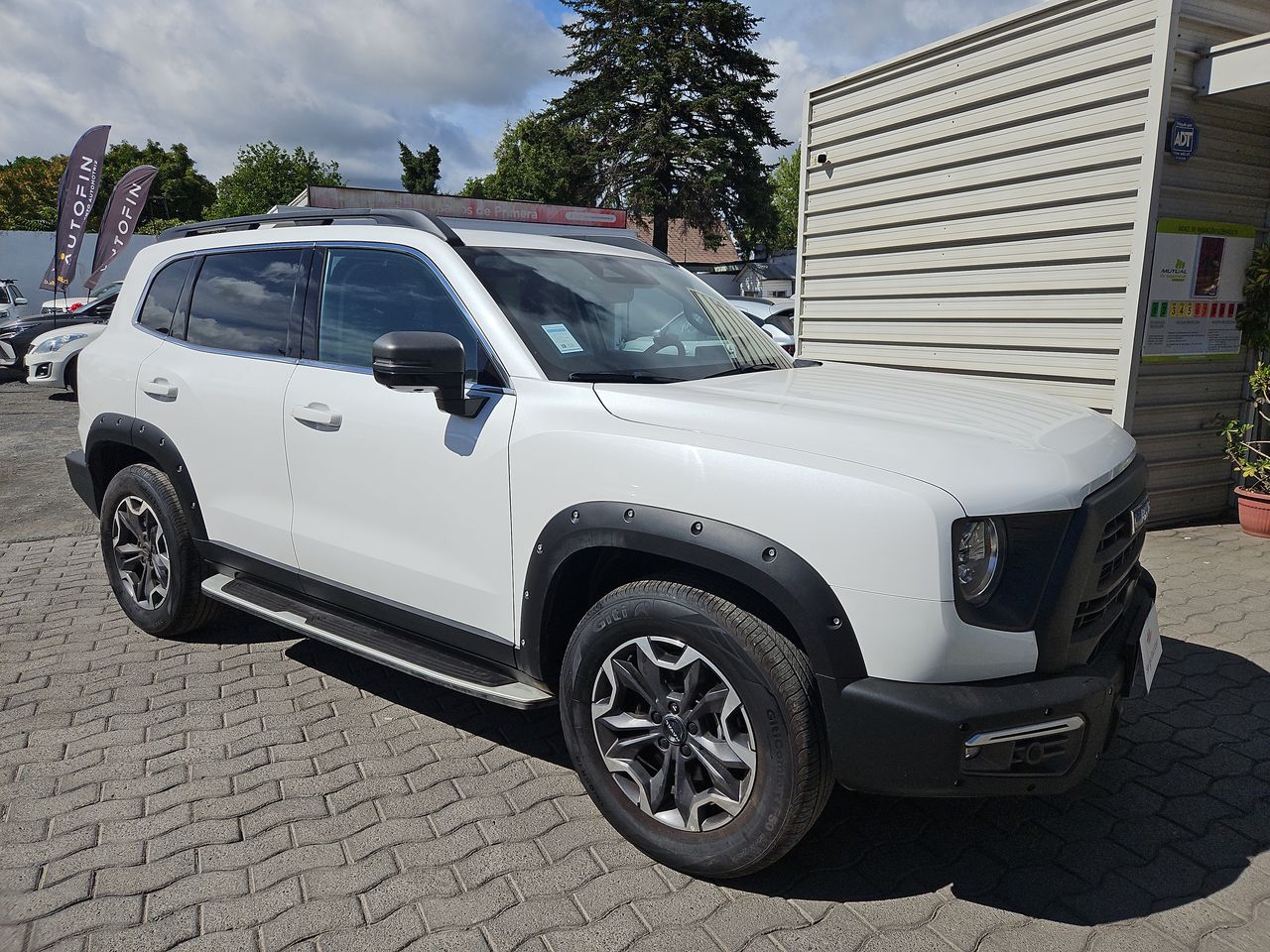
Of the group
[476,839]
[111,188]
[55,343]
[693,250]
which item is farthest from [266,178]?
[476,839]

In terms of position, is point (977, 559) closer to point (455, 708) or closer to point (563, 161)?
point (455, 708)

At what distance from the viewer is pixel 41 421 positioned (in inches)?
494

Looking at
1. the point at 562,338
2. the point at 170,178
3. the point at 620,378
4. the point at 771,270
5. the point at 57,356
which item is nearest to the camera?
the point at 620,378

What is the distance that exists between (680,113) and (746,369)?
121 ft

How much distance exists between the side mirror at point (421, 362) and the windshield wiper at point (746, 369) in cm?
86

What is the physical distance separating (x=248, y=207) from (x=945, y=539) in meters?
54.7

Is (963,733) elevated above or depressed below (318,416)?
below

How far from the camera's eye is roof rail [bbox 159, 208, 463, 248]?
3271mm

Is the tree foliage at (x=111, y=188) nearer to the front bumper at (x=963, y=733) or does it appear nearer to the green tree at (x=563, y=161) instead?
the green tree at (x=563, y=161)

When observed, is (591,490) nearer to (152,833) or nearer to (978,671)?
(978,671)

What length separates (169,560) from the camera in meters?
4.21

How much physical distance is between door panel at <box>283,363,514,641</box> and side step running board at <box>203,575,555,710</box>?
0.15 metres

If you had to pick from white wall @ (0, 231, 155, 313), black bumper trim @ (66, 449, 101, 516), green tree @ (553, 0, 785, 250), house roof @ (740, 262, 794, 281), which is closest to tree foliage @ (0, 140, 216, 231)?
white wall @ (0, 231, 155, 313)

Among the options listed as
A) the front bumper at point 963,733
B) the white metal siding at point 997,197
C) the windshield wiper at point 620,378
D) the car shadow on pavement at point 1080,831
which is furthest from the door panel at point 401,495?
the white metal siding at point 997,197
